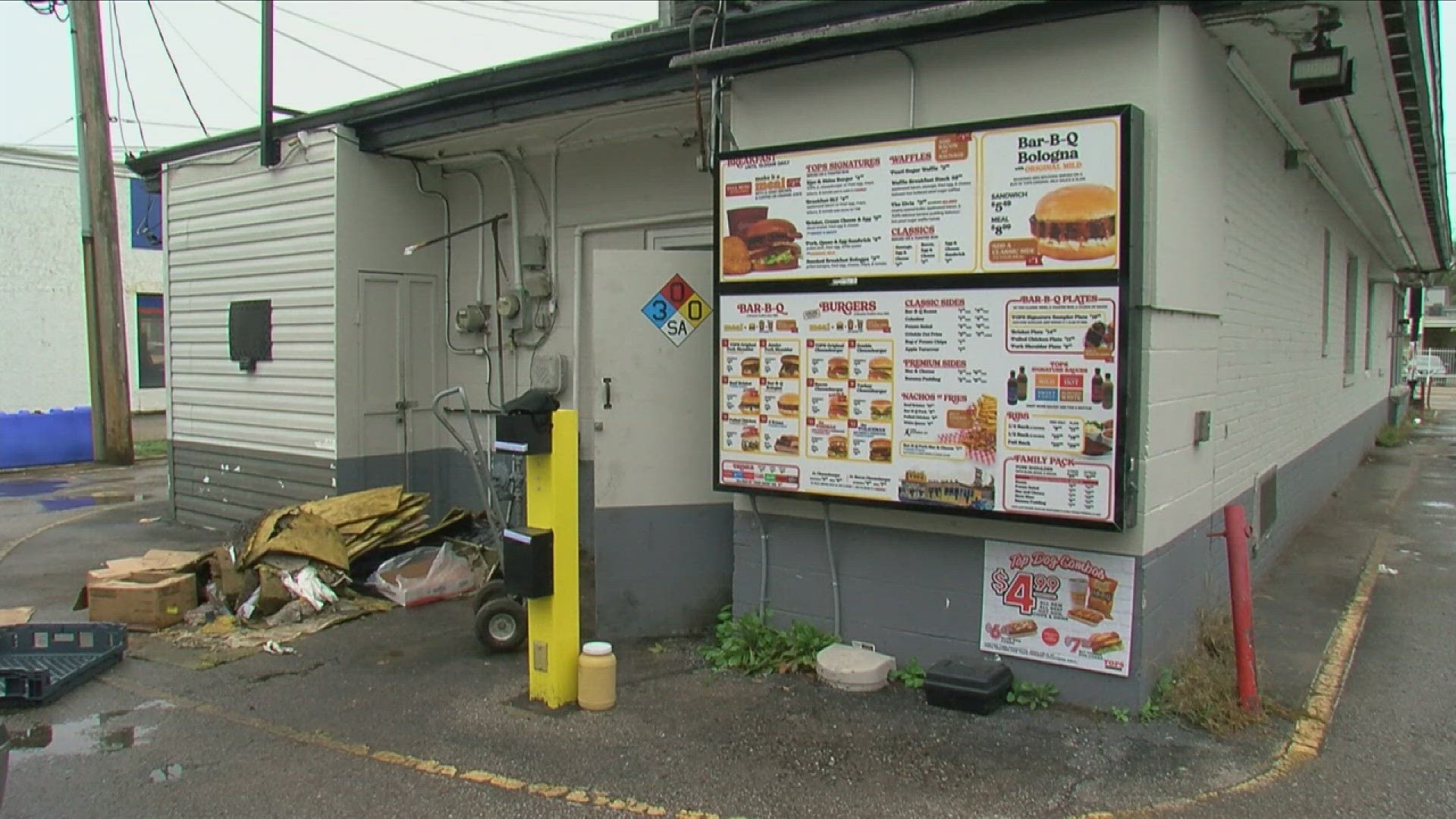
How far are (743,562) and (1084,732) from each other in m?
1.99

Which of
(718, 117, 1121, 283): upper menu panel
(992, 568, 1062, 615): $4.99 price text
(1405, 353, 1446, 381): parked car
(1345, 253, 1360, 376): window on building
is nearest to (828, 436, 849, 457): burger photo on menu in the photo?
(718, 117, 1121, 283): upper menu panel

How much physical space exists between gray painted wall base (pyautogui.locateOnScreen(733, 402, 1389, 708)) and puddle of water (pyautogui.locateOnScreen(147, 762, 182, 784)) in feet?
9.28

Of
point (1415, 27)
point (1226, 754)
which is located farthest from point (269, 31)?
point (1226, 754)

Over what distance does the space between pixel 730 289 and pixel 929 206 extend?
1.18 meters

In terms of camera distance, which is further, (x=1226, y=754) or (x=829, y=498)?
(x=829, y=498)

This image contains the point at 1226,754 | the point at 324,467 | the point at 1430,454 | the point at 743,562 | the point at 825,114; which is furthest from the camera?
the point at 1430,454

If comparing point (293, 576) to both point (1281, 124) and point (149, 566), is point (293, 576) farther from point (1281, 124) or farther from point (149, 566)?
point (1281, 124)

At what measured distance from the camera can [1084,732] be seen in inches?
183

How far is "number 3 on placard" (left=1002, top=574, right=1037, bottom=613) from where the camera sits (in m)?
4.96

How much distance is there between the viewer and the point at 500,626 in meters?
5.96

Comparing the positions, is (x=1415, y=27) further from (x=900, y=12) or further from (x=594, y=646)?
(x=594, y=646)

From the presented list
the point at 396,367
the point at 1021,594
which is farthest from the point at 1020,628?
the point at 396,367

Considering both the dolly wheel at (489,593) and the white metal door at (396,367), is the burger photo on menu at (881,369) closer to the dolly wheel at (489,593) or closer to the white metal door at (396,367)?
the dolly wheel at (489,593)

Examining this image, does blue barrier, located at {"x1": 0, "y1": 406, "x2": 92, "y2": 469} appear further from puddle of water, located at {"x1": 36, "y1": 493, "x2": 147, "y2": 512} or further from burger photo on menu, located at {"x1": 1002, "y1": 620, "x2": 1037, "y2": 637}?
burger photo on menu, located at {"x1": 1002, "y1": 620, "x2": 1037, "y2": 637}
